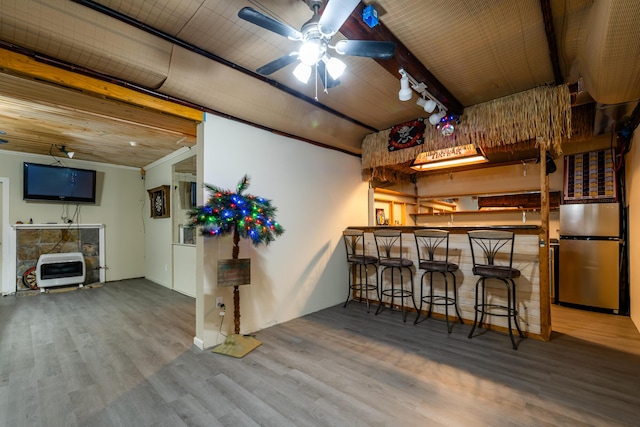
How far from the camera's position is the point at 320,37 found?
1801 millimetres

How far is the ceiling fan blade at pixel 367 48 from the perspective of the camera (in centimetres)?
179

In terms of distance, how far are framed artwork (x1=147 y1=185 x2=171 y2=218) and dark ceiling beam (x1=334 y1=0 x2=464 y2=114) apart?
15.8 feet

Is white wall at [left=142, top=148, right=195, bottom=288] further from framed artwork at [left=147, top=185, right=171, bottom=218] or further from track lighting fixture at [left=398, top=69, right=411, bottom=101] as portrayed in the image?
track lighting fixture at [left=398, top=69, right=411, bottom=101]

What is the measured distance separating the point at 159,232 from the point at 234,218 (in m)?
4.14

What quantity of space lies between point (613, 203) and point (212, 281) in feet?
17.7

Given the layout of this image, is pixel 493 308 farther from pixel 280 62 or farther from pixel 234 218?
pixel 280 62

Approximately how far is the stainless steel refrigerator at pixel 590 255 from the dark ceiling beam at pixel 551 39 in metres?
2.34

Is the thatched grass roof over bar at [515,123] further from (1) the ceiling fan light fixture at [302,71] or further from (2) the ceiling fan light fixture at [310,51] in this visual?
(2) the ceiling fan light fixture at [310,51]

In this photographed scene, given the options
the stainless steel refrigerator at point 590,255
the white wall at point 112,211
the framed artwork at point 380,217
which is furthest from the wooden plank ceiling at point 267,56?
the white wall at point 112,211

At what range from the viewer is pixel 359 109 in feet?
11.8

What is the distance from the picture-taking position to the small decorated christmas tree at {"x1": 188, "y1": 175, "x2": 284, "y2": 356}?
8.87ft

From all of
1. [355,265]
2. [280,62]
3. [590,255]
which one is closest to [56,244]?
[355,265]

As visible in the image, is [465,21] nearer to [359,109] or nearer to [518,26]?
[518,26]

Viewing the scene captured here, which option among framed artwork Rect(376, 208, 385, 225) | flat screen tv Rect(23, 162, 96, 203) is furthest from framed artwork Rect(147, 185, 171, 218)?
framed artwork Rect(376, 208, 385, 225)
